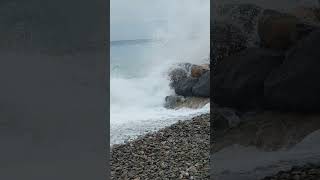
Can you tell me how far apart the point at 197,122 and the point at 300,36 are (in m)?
1.02

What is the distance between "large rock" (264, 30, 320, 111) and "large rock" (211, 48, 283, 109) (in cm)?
5

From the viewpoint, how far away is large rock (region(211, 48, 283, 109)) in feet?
7.11

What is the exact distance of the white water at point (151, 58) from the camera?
2.68 m

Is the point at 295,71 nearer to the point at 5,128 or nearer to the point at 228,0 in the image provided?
the point at 228,0

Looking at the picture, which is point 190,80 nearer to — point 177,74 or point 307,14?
point 177,74

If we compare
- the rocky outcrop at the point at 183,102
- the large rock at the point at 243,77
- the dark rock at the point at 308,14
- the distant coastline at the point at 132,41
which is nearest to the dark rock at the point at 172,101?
the rocky outcrop at the point at 183,102

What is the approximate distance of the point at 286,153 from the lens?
89.7 inches

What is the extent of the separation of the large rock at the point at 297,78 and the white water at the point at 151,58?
0.75m

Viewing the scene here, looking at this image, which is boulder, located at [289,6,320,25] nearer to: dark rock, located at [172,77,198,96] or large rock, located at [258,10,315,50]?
large rock, located at [258,10,315,50]

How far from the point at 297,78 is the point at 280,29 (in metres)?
0.26

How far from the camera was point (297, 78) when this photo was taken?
2.28m

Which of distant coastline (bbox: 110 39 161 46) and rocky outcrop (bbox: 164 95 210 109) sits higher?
distant coastline (bbox: 110 39 161 46)

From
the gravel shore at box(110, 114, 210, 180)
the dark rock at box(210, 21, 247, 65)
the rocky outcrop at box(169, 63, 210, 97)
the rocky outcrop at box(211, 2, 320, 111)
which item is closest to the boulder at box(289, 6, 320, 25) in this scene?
the rocky outcrop at box(211, 2, 320, 111)

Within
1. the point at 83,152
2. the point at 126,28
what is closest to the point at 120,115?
the point at 126,28
